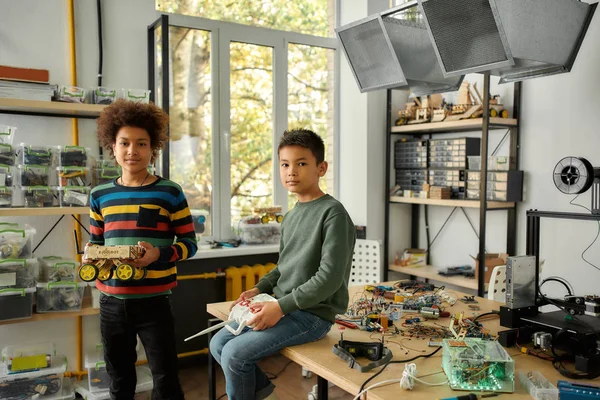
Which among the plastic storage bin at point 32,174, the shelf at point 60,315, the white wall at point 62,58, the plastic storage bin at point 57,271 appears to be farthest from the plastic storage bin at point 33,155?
the shelf at point 60,315

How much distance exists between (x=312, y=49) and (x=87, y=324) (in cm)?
237

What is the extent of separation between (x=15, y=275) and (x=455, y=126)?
254 cm

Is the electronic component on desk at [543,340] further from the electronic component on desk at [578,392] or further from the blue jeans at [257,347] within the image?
the blue jeans at [257,347]

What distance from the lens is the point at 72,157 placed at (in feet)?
8.18

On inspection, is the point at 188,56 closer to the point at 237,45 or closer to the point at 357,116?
the point at 237,45

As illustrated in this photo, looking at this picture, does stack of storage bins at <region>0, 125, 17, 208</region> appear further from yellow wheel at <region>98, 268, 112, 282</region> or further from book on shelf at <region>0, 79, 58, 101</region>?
yellow wheel at <region>98, 268, 112, 282</region>

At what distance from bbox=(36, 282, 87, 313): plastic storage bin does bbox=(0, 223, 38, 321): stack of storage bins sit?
61 millimetres

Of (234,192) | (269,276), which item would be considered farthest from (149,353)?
(234,192)

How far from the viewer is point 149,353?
191 centimetres

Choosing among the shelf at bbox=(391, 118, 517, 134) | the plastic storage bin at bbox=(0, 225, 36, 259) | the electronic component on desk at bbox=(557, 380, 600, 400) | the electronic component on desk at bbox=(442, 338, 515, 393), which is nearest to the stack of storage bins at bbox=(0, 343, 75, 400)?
the plastic storage bin at bbox=(0, 225, 36, 259)

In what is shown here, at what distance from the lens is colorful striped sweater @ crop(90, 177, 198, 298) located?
6.15 ft

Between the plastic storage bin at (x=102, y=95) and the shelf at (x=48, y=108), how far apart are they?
0.25 ft

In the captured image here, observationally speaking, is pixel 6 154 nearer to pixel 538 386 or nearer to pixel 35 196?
pixel 35 196

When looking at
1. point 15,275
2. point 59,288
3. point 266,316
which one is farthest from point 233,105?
point 266,316
